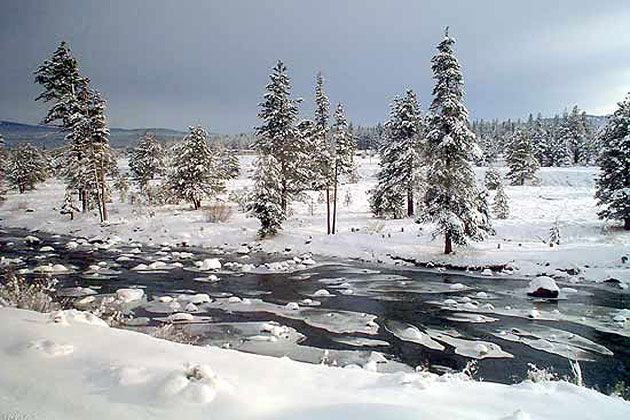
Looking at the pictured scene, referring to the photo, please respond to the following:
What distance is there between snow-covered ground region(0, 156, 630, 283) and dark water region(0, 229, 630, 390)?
3.34m

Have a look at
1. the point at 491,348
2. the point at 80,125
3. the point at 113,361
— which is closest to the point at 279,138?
the point at 80,125

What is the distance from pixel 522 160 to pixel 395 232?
38.7m

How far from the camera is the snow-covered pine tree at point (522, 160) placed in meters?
58.5

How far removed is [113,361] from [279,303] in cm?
1100

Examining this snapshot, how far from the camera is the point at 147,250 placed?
1131 inches

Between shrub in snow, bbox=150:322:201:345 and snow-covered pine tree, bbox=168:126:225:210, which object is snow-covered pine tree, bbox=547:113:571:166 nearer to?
snow-covered pine tree, bbox=168:126:225:210

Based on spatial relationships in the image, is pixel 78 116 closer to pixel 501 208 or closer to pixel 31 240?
pixel 31 240

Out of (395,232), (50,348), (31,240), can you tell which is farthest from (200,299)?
(31,240)

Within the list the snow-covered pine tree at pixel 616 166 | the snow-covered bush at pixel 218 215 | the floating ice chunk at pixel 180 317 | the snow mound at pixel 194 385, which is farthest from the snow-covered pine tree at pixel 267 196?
the snow mound at pixel 194 385

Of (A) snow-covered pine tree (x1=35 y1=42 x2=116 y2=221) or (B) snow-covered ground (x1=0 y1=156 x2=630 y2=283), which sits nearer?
(B) snow-covered ground (x1=0 y1=156 x2=630 y2=283)

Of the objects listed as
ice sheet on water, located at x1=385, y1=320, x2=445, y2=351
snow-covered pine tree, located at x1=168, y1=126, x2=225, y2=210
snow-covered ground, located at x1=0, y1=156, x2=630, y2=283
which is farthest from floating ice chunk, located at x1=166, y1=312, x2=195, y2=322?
snow-covered pine tree, located at x1=168, y1=126, x2=225, y2=210

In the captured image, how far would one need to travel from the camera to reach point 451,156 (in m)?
24.3

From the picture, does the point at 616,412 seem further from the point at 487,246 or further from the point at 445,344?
the point at 487,246

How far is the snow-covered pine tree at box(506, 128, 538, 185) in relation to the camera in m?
58.5
